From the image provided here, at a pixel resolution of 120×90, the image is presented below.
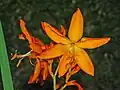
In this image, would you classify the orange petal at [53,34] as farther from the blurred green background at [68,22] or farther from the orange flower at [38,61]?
the blurred green background at [68,22]

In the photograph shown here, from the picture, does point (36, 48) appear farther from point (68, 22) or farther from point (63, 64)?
point (68, 22)

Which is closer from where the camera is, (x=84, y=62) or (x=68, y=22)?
(x=84, y=62)

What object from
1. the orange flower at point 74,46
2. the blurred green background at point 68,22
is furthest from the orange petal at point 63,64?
the blurred green background at point 68,22

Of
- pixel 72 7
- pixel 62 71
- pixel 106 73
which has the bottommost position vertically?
pixel 106 73

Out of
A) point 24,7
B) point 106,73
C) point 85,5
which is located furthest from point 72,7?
point 106,73

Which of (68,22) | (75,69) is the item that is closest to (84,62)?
(75,69)

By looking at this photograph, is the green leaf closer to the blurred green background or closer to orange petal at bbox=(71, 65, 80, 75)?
orange petal at bbox=(71, 65, 80, 75)

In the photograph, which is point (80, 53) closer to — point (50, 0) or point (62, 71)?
point (62, 71)
